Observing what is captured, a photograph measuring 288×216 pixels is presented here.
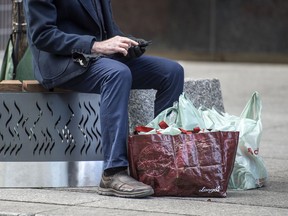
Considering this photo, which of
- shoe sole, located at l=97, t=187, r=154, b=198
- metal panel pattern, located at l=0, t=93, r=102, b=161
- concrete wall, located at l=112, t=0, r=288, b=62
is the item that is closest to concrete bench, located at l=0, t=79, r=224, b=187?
metal panel pattern, located at l=0, t=93, r=102, b=161

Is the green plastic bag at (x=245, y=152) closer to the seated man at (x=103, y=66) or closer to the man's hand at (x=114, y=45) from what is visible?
the seated man at (x=103, y=66)

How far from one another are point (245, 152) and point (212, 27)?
9128mm

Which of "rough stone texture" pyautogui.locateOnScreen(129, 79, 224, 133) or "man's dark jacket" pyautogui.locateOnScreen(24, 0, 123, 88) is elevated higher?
"man's dark jacket" pyautogui.locateOnScreen(24, 0, 123, 88)

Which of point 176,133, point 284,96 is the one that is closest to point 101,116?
point 176,133

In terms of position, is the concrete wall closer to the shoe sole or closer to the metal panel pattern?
the metal panel pattern

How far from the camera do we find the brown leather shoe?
5.21 meters

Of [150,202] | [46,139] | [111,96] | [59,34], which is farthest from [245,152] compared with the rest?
[59,34]

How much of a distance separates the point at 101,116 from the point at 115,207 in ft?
1.86

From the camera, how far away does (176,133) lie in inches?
211

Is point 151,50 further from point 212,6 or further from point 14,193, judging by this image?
point 14,193

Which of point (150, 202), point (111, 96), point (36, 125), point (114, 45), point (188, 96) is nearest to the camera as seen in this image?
point (150, 202)

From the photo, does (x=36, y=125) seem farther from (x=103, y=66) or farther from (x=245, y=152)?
(x=245, y=152)

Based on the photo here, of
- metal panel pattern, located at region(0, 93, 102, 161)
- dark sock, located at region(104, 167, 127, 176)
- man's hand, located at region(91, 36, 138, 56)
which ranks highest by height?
man's hand, located at region(91, 36, 138, 56)

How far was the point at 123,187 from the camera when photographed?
5.24 meters
